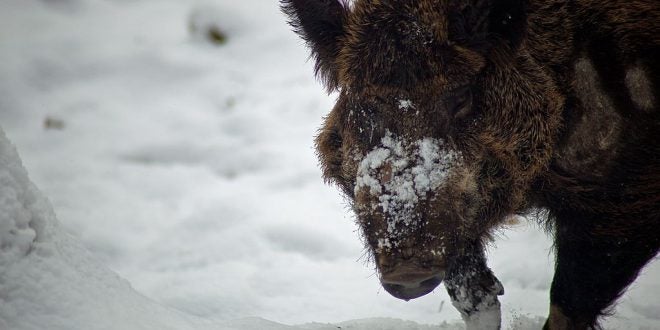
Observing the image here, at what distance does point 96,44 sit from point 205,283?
156 inches

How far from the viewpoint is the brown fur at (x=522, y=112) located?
225 cm

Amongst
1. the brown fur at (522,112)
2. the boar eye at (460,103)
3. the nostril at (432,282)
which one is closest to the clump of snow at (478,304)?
the brown fur at (522,112)

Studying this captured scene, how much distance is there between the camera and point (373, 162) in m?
2.20

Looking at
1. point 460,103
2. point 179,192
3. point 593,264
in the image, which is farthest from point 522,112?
point 179,192

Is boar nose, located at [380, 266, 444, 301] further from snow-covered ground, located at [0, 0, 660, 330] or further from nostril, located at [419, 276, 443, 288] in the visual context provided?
snow-covered ground, located at [0, 0, 660, 330]

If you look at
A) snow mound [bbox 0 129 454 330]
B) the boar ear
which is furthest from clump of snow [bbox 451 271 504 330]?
snow mound [bbox 0 129 454 330]

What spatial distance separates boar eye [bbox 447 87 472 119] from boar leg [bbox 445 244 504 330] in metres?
1.01

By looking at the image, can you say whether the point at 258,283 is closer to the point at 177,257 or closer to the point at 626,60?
the point at 177,257

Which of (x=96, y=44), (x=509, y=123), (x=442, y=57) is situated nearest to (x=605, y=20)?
(x=509, y=123)

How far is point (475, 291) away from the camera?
2.98m

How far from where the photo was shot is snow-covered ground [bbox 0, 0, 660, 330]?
1945mm

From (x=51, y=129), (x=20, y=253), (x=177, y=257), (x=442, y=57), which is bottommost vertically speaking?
(x=20, y=253)

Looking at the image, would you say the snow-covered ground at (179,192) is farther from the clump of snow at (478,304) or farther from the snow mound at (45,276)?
the clump of snow at (478,304)

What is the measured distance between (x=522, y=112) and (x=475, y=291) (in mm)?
1210
